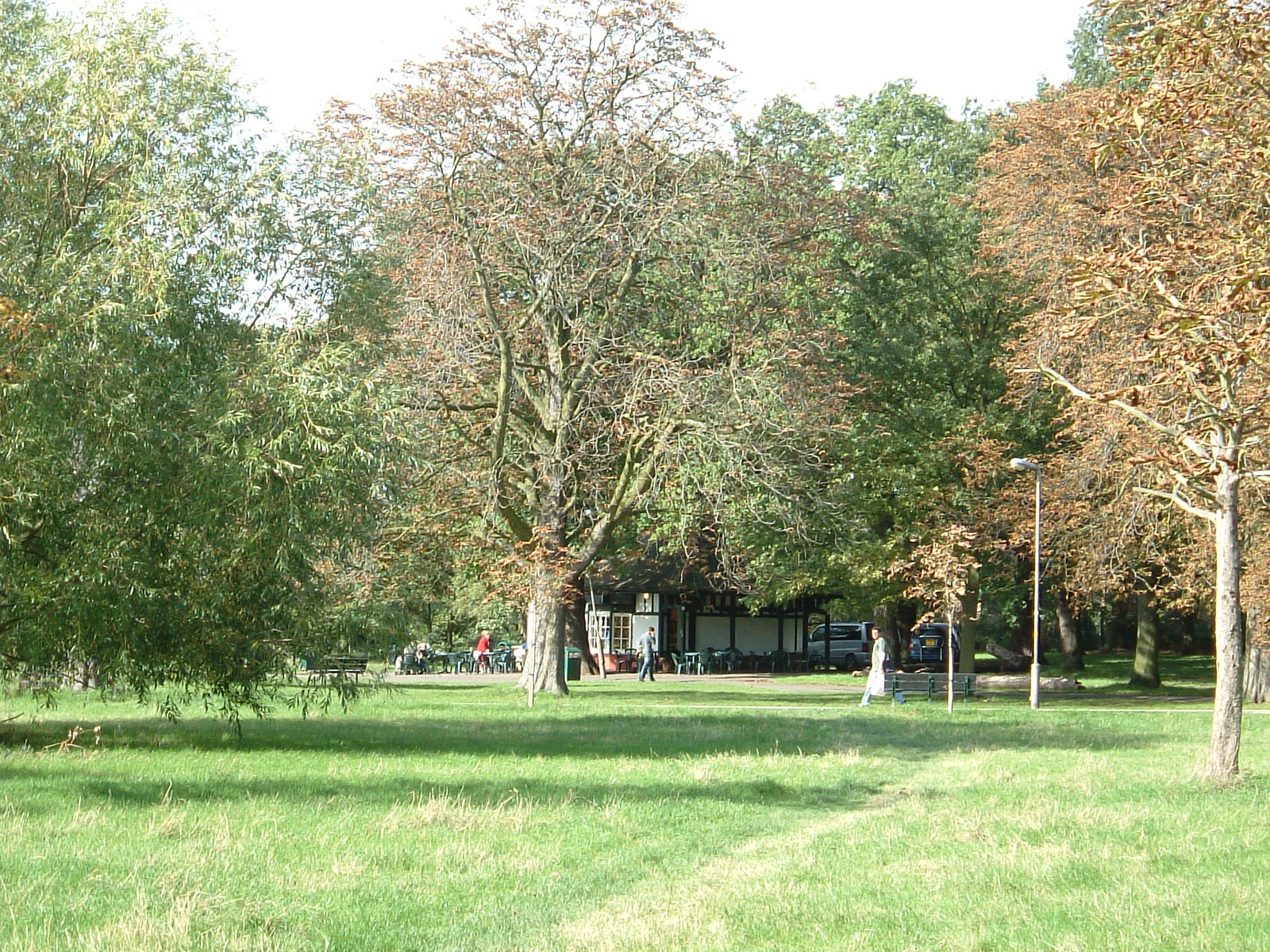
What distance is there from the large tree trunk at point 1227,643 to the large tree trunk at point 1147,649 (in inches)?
1052

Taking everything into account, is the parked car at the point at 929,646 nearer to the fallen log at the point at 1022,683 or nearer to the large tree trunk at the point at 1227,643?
the fallen log at the point at 1022,683

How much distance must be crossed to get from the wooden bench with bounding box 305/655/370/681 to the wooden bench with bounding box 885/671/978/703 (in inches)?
622

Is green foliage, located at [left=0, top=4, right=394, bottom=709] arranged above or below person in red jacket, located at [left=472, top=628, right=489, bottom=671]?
above

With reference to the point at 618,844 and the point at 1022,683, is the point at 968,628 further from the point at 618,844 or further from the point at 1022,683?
the point at 618,844

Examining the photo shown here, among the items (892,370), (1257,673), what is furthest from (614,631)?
(1257,673)

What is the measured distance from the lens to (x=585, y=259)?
28.1 meters

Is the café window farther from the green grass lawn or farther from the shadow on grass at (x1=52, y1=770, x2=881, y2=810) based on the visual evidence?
the shadow on grass at (x1=52, y1=770, x2=881, y2=810)

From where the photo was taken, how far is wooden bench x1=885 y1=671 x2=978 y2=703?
31688mm

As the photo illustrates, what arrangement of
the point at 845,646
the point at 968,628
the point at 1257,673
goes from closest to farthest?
1. the point at 1257,673
2. the point at 968,628
3. the point at 845,646

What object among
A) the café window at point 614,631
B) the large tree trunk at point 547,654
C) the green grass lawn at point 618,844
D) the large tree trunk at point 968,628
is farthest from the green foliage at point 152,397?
the café window at point 614,631

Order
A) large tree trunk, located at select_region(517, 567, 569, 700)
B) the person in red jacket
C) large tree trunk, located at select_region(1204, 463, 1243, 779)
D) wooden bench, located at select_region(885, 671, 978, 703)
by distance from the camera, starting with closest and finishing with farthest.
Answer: large tree trunk, located at select_region(1204, 463, 1243, 779)
large tree trunk, located at select_region(517, 567, 569, 700)
wooden bench, located at select_region(885, 671, 978, 703)
the person in red jacket

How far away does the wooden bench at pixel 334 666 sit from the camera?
18391 mm

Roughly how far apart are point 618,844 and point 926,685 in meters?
22.6

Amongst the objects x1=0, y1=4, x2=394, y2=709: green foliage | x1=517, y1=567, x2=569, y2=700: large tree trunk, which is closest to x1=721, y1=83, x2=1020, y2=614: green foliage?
x1=517, y1=567, x2=569, y2=700: large tree trunk
